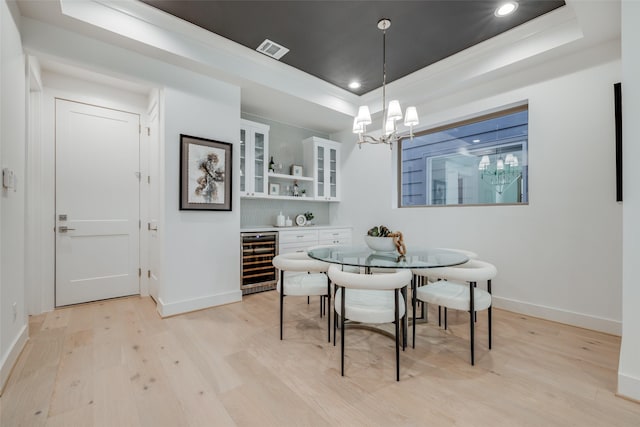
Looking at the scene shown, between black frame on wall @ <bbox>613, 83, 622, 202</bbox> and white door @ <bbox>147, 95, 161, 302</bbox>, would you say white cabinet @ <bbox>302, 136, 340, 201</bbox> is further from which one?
black frame on wall @ <bbox>613, 83, 622, 202</bbox>

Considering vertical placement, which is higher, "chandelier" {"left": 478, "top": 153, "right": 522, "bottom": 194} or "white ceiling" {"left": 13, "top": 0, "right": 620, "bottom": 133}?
"white ceiling" {"left": 13, "top": 0, "right": 620, "bottom": 133}

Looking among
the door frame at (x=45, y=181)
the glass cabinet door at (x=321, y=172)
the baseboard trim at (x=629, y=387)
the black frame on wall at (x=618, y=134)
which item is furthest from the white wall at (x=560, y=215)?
the door frame at (x=45, y=181)

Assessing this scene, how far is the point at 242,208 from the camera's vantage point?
177 inches

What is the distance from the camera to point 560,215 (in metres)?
2.90

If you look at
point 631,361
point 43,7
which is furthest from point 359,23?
point 631,361

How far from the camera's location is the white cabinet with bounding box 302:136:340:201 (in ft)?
16.4

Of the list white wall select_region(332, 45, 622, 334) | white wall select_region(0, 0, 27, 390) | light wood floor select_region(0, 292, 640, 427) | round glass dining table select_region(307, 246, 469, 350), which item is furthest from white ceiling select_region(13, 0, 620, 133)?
light wood floor select_region(0, 292, 640, 427)

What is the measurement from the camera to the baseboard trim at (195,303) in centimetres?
301

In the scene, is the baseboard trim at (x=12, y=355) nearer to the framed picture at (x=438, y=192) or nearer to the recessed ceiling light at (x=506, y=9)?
the framed picture at (x=438, y=192)

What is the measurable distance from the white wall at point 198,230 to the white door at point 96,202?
38.4 inches

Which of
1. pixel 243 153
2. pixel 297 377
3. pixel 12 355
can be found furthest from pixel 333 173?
pixel 12 355

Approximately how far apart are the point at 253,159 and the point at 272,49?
151 cm

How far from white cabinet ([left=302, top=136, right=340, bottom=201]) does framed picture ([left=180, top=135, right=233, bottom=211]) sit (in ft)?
5.99

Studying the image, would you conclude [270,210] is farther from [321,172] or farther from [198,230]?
[198,230]
